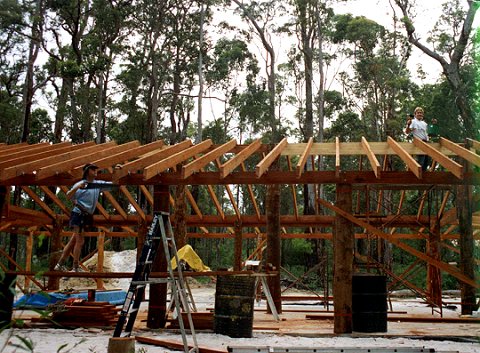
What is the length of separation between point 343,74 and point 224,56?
→ 6833 millimetres

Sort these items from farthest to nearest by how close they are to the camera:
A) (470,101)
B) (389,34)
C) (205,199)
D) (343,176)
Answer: (205,199)
(389,34)
(470,101)
(343,176)

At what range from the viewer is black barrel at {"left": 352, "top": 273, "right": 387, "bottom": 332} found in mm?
7930

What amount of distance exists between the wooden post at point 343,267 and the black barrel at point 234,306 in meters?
1.26

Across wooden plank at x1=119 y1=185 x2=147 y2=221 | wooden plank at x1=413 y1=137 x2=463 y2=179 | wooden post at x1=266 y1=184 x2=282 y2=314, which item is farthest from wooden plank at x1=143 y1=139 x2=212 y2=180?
wooden plank at x1=413 y1=137 x2=463 y2=179

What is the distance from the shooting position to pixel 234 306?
24.7 feet

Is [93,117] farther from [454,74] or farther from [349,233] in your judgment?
[349,233]

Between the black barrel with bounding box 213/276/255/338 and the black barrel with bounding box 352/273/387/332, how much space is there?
1.68 meters

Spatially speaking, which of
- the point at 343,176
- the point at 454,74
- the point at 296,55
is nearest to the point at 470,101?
the point at 454,74

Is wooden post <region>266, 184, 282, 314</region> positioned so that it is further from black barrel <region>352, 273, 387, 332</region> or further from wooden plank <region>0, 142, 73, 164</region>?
wooden plank <region>0, 142, 73, 164</region>

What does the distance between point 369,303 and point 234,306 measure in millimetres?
2118

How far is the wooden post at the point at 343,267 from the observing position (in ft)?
24.9

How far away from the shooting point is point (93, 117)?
28656 millimetres

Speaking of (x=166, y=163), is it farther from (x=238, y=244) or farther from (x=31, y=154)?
(x=238, y=244)

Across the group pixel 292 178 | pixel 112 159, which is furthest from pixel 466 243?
pixel 112 159
